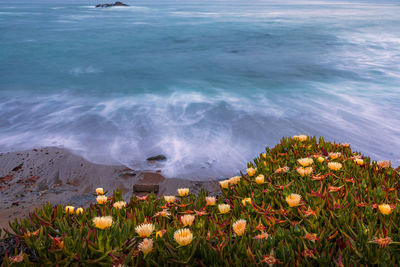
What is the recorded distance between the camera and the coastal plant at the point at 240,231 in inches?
59.6

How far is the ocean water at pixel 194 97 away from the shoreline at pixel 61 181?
0.97ft

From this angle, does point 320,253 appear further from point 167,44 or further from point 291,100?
point 167,44

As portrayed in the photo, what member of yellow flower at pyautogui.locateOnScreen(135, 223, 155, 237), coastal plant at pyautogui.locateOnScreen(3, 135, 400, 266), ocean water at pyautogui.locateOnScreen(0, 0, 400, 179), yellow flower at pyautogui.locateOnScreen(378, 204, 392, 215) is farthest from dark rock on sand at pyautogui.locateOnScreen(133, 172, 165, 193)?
yellow flower at pyautogui.locateOnScreen(378, 204, 392, 215)

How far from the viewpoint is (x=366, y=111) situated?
333 inches

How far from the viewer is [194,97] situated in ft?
32.6

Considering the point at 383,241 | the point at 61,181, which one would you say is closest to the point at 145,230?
the point at 383,241

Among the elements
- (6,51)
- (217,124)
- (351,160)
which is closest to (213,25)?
(6,51)

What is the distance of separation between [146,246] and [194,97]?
28.1 ft

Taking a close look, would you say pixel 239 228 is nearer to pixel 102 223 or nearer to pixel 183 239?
pixel 183 239

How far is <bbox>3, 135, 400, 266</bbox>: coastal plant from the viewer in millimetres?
1515

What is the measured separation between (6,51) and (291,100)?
14.8 m

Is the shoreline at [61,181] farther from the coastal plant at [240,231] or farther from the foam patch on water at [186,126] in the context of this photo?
the coastal plant at [240,231]

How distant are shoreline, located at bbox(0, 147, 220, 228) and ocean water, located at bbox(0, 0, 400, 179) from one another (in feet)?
0.97

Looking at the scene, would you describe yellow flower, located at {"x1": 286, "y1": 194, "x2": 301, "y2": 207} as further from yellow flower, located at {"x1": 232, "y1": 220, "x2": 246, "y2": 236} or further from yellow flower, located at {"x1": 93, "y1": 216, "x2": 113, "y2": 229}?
yellow flower, located at {"x1": 93, "y1": 216, "x2": 113, "y2": 229}
